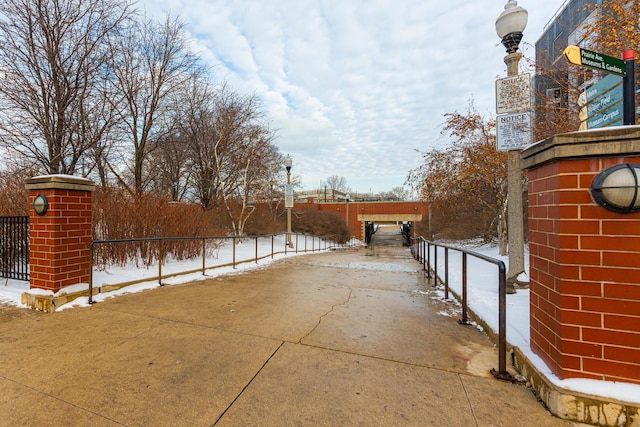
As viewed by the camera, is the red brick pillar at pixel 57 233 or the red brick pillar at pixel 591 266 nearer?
the red brick pillar at pixel 591 266

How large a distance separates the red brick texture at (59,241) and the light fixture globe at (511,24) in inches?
260

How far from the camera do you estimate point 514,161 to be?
15.2 ft

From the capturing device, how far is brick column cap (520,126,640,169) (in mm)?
1691

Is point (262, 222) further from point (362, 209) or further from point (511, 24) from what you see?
point (362, 209)

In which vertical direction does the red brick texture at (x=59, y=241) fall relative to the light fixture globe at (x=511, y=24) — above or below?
below

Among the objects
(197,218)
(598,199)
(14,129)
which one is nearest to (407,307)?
(598,199)

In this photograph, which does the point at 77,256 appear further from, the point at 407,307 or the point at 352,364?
the point at 407,307

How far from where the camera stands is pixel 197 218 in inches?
373

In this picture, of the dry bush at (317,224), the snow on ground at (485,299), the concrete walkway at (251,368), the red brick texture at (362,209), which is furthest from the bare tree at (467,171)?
the red brick texture at (362,209)

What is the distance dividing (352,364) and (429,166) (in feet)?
32.8

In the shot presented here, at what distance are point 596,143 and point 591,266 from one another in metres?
0.73

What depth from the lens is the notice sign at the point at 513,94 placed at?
13.9 feet

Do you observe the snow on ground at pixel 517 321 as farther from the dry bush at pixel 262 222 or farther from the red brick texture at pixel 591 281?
the dry bush at pixel 262 222

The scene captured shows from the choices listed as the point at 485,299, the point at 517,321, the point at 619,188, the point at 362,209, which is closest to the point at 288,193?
the point at 485,299
